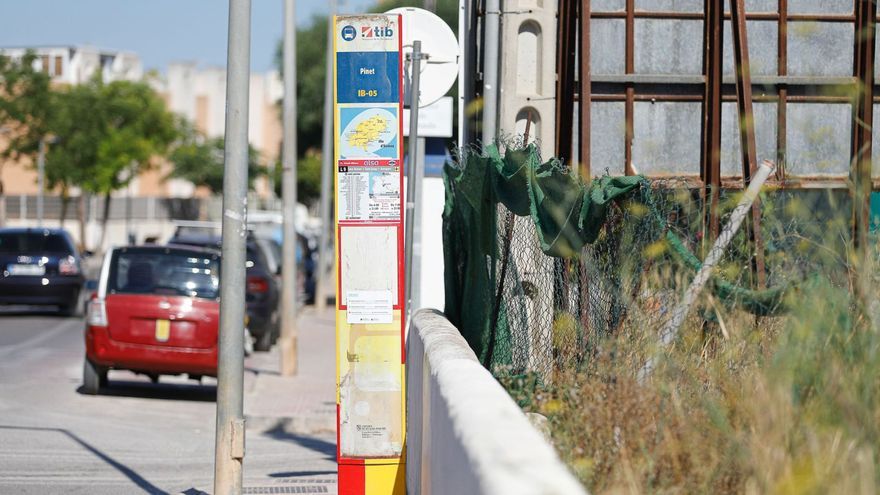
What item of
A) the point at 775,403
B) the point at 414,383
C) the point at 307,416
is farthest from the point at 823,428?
the point at 307,416

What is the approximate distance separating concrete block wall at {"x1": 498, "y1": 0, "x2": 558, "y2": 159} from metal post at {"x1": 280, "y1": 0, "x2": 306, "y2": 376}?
8.66 m

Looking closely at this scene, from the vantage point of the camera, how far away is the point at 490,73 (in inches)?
372

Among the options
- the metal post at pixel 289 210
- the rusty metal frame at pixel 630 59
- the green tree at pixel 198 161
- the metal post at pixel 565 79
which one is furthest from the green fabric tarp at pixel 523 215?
the green tree at pixel 198 161

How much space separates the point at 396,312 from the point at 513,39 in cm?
278

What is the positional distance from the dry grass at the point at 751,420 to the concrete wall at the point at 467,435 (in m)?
0.33

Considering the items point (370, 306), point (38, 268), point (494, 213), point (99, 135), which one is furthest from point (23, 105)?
point (494, 213)

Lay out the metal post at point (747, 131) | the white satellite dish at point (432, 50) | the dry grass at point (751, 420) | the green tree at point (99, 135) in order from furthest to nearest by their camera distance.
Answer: the green tree at point (99, 135) → the white satellite dish at point (432, 50) → the metal post at point (747, 131) → the dry grass at point (751, 420)

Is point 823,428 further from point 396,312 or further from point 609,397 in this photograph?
point 396,312

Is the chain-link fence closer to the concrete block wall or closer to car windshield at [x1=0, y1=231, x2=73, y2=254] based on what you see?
the concrete block wall

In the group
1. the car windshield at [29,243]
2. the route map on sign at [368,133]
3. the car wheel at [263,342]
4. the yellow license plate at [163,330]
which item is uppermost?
the route map on sign at [368,133]

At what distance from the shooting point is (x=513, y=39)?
9.60 metres

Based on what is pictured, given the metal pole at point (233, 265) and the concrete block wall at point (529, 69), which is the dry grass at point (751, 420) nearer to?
the metal pole at point (233, 265)

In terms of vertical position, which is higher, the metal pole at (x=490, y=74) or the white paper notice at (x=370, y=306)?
the metal pole at (x=490, y=74)

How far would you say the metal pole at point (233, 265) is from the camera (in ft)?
24.8
